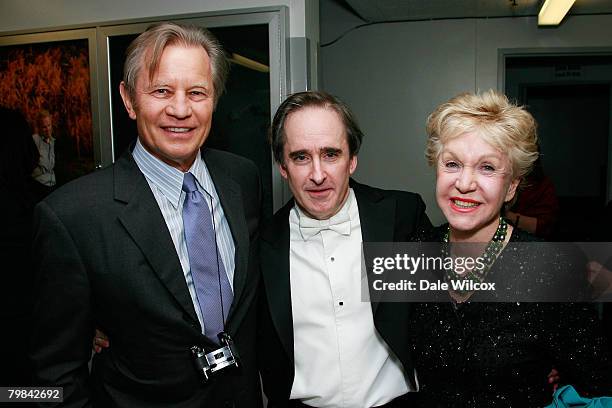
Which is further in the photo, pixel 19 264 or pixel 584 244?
pixel 19 264

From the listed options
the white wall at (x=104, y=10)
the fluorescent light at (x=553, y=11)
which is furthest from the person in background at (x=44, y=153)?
the fluorescent light at (x=553, y=11)

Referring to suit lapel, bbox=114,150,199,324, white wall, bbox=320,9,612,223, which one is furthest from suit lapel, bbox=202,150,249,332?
white wall, bbox=320,9,612,223

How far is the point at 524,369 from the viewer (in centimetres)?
119

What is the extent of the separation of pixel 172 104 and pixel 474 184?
29.2 inches

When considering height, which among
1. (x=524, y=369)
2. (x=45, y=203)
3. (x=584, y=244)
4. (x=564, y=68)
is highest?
(x=564, y=68)

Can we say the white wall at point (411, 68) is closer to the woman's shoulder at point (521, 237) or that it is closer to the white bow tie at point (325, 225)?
the white bow tie at point (325, 225)

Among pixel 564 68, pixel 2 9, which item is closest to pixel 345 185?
pixel 2 9

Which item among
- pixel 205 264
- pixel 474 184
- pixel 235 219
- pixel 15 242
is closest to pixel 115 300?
pixel 205 264

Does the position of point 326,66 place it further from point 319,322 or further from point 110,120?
point 319,322

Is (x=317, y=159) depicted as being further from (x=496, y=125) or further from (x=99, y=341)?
(x=99, y=341)

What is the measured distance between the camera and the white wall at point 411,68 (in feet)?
14.0

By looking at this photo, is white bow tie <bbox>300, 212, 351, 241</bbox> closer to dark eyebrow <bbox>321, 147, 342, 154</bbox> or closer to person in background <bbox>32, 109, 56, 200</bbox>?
dark eyebrow <bbox>321, 147, 342, 154</bbox>

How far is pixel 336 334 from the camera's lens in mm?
1422

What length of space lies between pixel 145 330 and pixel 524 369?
0.87 meters
